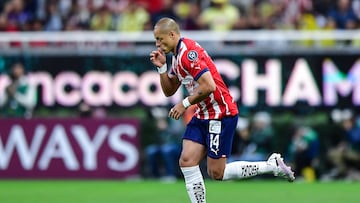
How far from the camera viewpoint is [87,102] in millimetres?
22641

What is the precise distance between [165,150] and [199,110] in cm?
983

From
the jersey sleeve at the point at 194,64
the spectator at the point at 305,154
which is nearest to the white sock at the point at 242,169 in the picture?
the jersey sleeve at the point at 194,64

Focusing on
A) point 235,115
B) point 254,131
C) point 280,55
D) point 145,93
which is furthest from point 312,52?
point 235,115

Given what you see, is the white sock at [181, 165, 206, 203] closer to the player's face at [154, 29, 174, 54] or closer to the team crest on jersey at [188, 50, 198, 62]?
the team crest on jersey at [188, 50, 198, 62]

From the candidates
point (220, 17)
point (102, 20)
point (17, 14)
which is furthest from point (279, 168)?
point (17, 14)

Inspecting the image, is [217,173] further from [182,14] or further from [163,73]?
[182,14]

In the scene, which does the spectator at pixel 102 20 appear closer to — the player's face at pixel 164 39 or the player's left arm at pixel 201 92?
the player's face at pixel 164 39

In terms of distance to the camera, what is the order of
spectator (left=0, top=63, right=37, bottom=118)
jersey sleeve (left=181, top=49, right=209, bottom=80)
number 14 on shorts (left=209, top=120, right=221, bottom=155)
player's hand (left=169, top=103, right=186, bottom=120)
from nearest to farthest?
player's hand (left=169, top=103, right=186, bottom=120) < jersey sleeve (left=181, top=49, right=209, bottom=80) < number 14 on shorts (left=209, top=120, right=221, bottom=155) < spectator (left=0, top=63, right=37, bottom=118)

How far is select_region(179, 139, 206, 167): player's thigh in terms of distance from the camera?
1185cm

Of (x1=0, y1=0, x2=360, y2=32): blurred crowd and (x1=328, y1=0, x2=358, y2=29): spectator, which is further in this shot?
(x1=0, y1=0, x2=360, y2=32): blurred crowd

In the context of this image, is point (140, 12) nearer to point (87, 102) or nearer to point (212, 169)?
point (87, 102)

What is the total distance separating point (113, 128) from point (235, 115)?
32.6ft

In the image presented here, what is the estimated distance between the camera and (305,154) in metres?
21.5

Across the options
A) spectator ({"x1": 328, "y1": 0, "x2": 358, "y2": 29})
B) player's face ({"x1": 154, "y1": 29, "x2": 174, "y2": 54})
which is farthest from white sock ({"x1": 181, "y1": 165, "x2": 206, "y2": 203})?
spectator ({"x1": 328, "y1": 0, "x2": 358, "y2": 29})
